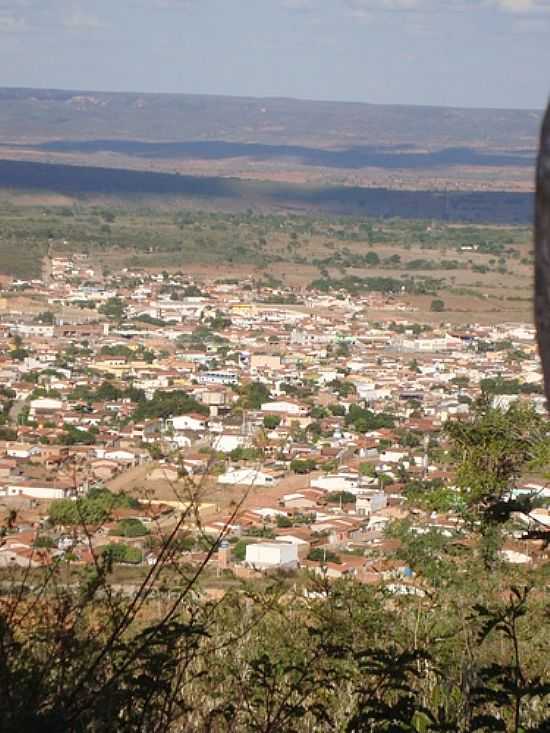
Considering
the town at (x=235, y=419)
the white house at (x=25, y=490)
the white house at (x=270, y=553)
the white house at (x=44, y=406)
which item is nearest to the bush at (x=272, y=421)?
the town at (x=235, y=419)

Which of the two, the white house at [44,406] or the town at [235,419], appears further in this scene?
the white house at [44,406]

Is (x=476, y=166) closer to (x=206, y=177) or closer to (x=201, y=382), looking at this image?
(x=206, y=177)

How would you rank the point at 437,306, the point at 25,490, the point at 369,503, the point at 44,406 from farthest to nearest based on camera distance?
the point at 437,306 < the point at 44,406 < the point at 369,503 < the point at 25,490

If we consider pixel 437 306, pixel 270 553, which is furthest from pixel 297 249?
pixel 270 553

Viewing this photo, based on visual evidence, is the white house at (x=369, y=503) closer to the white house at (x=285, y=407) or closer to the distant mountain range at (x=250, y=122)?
the white house at (x=285, y=407)

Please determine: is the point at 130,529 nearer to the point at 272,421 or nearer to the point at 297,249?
the point at 272,421

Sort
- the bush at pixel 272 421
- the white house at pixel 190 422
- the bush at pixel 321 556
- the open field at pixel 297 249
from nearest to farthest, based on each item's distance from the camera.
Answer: the bush at pixel 321 556, the white house at pixel 190 422, the bush at pixel 272 421, the open field at pixel 297 249

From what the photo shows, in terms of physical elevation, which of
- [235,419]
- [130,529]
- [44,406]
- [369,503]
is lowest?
[44,406]
